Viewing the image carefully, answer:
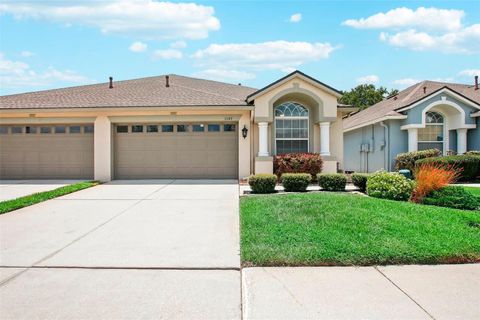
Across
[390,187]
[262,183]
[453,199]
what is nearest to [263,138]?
[262,183]

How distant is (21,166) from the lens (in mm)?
15055

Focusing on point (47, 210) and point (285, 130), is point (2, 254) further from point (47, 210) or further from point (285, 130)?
point (285, 130)

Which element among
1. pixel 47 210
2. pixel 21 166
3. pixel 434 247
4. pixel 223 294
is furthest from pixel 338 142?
pixel 21 166

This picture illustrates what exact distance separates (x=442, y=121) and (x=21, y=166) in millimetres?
20321

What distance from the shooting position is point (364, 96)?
4475 cm

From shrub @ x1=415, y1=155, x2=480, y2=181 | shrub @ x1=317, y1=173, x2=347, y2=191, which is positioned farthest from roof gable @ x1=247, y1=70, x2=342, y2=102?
shrub @ x1=415, y1=155, x2=480, y2=181

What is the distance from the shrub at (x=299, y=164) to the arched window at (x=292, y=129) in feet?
3.77

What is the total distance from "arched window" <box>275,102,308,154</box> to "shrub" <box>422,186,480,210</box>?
669 centimetres

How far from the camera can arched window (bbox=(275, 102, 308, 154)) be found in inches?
587

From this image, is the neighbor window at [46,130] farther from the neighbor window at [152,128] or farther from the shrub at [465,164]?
the shrub at [465,164]

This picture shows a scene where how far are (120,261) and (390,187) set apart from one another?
730cm

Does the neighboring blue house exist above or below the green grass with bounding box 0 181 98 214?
above

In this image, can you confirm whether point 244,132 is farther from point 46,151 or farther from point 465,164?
point 465,164

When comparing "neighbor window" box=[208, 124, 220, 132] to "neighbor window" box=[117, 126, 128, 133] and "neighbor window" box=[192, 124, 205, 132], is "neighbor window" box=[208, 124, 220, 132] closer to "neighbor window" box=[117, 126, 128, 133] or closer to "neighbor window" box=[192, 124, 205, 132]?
"neighbor window" box=[192, 124, 205, 132]
